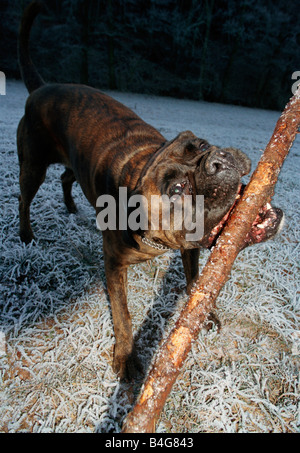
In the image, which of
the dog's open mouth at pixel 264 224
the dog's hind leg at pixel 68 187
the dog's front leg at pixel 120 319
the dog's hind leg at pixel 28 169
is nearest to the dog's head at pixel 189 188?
the dog's open mouth at pixel 264 224

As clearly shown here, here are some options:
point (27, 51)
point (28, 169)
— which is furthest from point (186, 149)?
point (27, 51)

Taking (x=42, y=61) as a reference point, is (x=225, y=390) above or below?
below

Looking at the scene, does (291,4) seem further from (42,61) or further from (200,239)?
(200,239)

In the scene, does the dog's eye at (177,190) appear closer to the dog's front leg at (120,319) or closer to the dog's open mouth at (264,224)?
the dog's open mouth at (264,224)

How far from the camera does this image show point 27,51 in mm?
2898

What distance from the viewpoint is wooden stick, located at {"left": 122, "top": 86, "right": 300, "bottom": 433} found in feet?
3.35

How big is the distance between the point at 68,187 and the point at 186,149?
2.18m

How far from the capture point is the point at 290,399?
1.76 m

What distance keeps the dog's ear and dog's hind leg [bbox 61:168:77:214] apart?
6.45 feet

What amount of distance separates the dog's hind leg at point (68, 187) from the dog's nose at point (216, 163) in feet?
7.56

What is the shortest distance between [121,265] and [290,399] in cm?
137

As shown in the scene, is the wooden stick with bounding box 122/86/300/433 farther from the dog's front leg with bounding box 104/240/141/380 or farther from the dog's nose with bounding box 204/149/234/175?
the dog's front leg with bounding box 104/240/141/380
